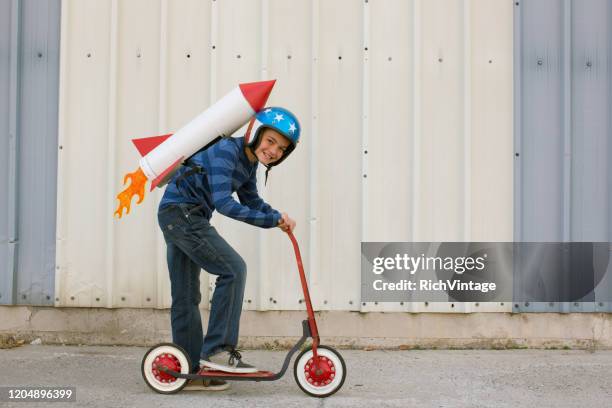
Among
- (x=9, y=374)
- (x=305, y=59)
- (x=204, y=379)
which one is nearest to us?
(x=204, y=379)

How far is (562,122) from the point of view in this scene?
528 cm

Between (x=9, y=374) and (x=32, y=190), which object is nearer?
(x=9, y=374)

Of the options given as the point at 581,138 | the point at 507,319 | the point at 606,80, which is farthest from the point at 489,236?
the point at 606,80

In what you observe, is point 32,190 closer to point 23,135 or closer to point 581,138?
point 23,135

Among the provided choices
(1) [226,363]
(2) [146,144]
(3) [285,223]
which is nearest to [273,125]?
(3) [285,223]

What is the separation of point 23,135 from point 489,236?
3.45 metres

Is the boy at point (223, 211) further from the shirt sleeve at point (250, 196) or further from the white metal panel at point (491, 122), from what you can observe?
the white metal panel at point (491, 122)

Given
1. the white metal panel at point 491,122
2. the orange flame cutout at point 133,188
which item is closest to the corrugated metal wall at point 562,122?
the white metal panel at point 491,122

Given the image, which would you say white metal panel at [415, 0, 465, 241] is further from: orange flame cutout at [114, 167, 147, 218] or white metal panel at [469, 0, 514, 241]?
orange flame cutout at [114, 167, 147, 218]

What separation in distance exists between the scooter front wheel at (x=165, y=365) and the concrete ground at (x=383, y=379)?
6 cm

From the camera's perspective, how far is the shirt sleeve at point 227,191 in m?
3.77

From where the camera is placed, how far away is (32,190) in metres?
5.30

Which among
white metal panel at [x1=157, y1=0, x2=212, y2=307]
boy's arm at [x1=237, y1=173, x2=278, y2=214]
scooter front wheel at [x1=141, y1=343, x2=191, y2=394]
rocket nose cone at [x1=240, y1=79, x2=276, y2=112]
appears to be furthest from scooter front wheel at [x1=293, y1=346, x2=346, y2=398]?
white metal panel at [x1=157, y1=0, x2=212, y2=307]

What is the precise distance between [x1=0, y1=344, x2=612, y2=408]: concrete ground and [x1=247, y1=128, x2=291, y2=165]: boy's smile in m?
1.32
